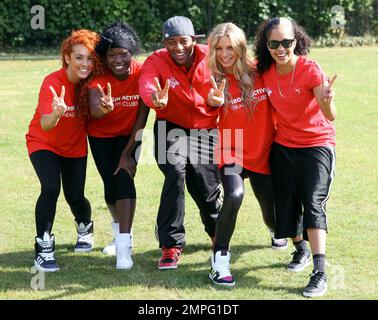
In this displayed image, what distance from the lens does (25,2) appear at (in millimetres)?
21578

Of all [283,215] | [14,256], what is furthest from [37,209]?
[283,215]

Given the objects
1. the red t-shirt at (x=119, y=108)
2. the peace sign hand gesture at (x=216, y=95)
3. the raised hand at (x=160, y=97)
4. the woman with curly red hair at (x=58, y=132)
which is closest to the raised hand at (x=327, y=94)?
the peace sign hand gesture at (x=216, y=95)

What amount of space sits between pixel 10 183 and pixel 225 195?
3880mm

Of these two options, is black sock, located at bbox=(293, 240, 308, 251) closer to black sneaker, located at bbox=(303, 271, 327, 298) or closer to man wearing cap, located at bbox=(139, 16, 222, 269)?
black sneaker, located at bbox=(303, 271, 327, 298)

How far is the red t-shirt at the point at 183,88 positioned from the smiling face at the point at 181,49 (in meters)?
0.06

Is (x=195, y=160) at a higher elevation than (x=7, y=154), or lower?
higher

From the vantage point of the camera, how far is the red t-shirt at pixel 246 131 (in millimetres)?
5918

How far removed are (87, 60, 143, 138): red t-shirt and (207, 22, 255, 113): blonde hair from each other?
0.76 metres

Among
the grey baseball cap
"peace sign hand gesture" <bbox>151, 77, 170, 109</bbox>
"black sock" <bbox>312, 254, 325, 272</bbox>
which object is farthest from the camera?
the grey baseball cap

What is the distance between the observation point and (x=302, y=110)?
575 cm

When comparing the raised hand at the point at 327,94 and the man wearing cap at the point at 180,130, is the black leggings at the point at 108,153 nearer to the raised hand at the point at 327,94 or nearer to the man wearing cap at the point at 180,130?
the man wearing cap at the point at 180,130

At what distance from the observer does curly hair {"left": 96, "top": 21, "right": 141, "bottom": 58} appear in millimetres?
6234

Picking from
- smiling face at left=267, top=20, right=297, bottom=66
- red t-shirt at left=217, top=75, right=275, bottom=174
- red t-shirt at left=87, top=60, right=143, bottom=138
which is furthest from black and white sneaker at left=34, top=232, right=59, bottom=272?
smiling face at left=267, top=20, right=297, bottom=66
